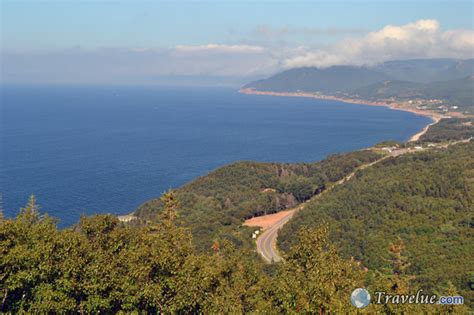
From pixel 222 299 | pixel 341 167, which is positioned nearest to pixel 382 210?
pixel 341 167

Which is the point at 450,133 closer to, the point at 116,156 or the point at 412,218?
the point at 412,218

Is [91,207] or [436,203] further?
[91,207]

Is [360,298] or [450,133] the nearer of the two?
[360,298]

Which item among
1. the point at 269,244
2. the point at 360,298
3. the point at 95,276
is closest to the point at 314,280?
the point at 360,298

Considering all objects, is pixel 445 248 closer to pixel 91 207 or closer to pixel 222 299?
pixel 222 299

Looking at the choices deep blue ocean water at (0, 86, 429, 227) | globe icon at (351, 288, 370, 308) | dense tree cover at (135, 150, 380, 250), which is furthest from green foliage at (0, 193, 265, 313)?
deep blue ocean water at (0, 86, 429, 227)

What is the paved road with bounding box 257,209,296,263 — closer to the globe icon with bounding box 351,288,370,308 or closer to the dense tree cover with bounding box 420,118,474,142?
the globe icon with bounding box 351,288,370,308
